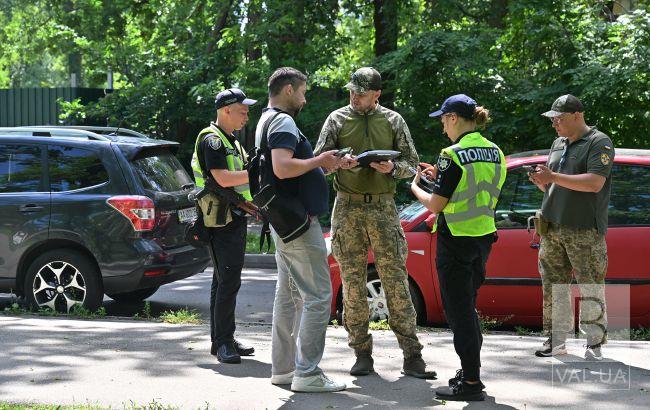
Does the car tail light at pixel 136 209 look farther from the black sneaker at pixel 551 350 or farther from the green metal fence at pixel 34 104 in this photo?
the green metal fence at pixel 34 104

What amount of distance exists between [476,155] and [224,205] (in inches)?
76.3

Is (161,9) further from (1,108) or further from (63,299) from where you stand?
(63,299)

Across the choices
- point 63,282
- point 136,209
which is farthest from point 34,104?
point 136,209

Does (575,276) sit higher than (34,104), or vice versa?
(34,104)

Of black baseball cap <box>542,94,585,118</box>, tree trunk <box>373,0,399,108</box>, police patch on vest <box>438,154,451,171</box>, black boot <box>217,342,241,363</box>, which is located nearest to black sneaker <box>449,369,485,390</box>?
police patch on vest <box>438,154,451,171</box>

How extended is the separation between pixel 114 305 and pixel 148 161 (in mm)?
1677

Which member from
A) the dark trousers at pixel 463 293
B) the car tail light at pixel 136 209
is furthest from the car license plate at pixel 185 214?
the dark trousers at pixel 463 293

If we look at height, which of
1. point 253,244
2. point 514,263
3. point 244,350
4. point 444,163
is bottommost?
point 244,350

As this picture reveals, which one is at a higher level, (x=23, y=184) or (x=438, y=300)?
(x=23, y=184)

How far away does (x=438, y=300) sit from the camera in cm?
802

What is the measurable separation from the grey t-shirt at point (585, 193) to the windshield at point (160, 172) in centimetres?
382

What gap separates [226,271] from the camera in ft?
21.1

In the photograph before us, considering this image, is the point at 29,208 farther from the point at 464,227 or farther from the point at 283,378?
the point at 464,227

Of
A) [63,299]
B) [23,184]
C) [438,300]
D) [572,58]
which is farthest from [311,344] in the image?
[572,58]
